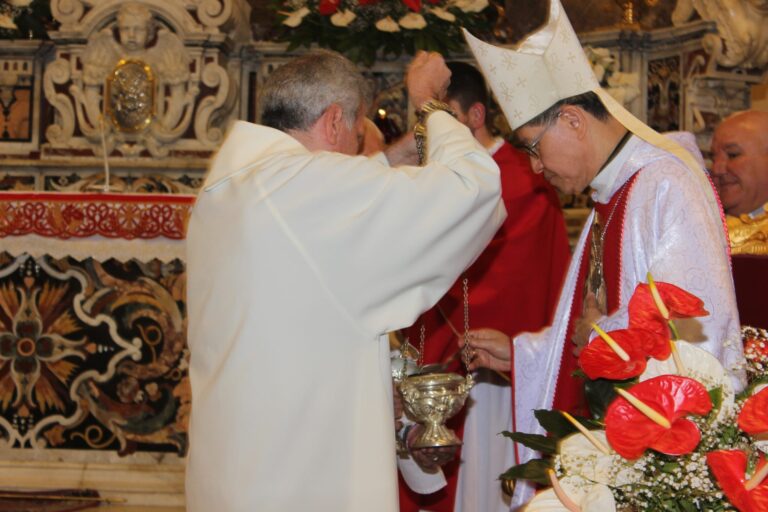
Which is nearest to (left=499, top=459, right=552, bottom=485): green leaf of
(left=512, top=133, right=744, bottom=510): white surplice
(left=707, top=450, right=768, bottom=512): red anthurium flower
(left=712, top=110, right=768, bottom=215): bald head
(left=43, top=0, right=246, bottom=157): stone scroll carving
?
(left=707, top=450, right=768, bottom=512): red anthurium flower

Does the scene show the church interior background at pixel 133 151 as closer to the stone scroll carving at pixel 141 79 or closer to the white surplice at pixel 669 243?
the stone scroll carving at pixel 141 79

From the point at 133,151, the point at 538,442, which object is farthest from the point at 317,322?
the point at 133,151

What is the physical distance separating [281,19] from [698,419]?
16.6ft

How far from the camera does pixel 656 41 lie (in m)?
6.25

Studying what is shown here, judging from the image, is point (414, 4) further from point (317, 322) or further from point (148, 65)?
point (317, 322)

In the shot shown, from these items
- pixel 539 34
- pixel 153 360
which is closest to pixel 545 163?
pixel 539 34

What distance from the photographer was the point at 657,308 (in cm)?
189

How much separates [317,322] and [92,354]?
319 cm

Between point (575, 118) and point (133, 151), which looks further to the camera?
point (133, 151)

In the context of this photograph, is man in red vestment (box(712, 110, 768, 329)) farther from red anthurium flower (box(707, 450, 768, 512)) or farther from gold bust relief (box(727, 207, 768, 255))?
red anthurium flower (box(707, 450, 768, 512))

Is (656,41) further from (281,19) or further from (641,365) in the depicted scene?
(641,365)

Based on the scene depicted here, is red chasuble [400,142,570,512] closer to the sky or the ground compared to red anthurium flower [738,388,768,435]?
closer to the ground

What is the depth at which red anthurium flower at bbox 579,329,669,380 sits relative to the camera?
1.86 m

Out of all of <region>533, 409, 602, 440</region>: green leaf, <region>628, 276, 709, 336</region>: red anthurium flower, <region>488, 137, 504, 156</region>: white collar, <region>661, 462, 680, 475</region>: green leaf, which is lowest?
<region>533, 409, 602, 440</region>: green leaf
